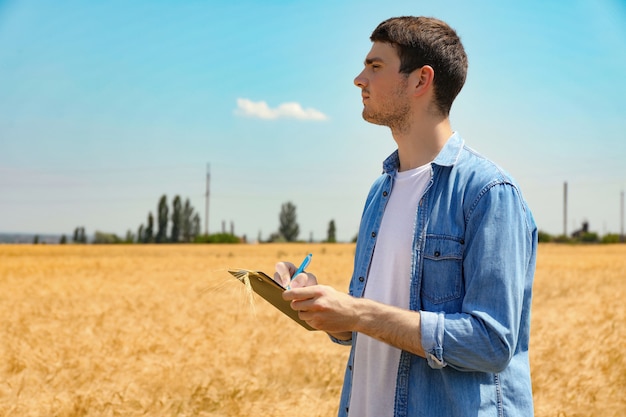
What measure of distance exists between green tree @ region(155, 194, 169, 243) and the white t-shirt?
238 ft

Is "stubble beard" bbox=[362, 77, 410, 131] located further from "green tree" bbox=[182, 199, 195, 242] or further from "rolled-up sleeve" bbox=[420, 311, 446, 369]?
"green tree" bbox=[182, 199, 195, 242]

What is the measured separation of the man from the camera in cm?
181

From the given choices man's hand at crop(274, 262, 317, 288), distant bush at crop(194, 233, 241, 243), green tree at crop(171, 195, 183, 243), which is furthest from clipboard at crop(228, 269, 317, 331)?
green tree at crop(171, 195, 183, 243)

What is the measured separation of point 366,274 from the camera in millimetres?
2205

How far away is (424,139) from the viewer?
6.84 feet

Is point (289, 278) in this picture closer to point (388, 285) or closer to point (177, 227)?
point (388, 285)

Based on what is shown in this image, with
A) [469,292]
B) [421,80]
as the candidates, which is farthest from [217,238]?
[469,292]

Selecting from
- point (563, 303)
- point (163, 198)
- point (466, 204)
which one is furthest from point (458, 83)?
point (163, 198)

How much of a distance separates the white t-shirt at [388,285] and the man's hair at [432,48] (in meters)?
0.27

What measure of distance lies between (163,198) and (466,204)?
2984 inches

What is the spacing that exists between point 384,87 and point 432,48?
182mm

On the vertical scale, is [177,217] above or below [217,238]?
above

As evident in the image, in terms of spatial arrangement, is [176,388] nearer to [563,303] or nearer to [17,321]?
[17,321]

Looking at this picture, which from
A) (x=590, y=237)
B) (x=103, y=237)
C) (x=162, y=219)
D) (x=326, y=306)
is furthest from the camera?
(x=162, y=219)
